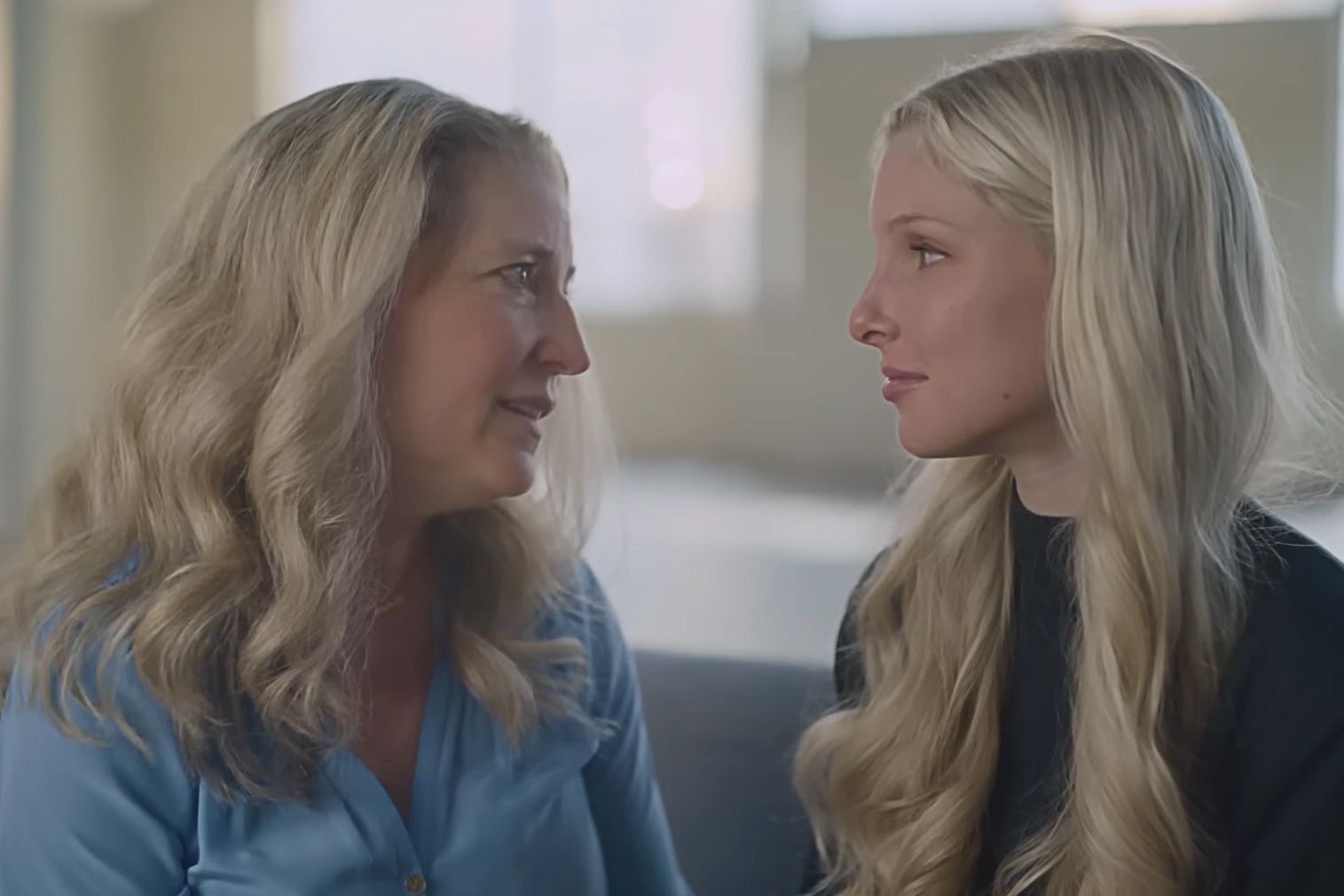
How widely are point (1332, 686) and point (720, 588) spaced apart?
2.15m

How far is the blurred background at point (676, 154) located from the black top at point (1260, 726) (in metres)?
2.86

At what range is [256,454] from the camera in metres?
1.15

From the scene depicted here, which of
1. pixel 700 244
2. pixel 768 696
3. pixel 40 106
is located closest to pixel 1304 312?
pixel 700 244

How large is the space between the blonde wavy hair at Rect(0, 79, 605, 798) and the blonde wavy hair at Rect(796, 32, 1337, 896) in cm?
42

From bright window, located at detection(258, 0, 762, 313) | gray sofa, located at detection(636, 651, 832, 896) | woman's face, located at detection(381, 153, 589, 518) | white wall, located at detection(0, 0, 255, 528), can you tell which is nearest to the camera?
woman's face, located at detection(381, 153, 589, 518)

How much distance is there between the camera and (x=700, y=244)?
570cm

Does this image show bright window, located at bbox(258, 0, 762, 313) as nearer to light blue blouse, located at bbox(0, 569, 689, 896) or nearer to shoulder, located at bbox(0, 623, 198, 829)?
light blue blouse, located at bbox(0, 569, 689, 896)

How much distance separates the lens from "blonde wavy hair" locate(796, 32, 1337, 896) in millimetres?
1003

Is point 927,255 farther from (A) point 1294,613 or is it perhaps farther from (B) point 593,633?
(B) point 593,633

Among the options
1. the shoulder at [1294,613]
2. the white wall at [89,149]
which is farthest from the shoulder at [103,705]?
the white wall at [89,149]

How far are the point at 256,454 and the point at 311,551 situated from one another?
0.28 ft

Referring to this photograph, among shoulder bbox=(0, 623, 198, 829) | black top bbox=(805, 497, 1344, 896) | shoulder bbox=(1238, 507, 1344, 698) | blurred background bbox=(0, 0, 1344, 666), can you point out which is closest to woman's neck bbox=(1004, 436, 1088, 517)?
black top bbox=(805, 497, 1344, 896)

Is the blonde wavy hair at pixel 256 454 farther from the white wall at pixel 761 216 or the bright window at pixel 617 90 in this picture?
the bright window at pixel 617 90

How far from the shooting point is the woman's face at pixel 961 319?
1051 millimetres
